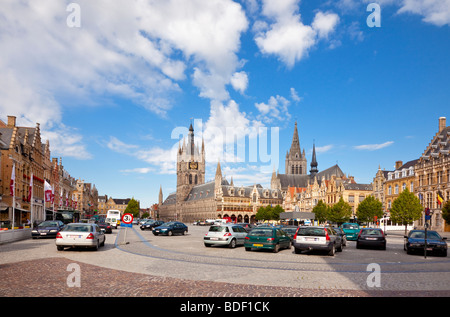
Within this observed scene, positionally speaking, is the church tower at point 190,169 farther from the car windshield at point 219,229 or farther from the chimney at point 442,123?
the car windshield at point 219,229

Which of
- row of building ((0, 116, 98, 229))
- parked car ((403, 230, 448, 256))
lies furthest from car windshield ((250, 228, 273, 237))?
row of building ((0, 116, 98, 229))

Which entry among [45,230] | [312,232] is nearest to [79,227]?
[45,230]

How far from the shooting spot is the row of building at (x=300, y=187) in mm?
59031

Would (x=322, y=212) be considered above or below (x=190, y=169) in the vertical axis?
below

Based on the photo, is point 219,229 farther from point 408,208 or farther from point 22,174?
point 408,208

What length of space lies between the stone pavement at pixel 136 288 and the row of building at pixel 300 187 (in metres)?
51.8

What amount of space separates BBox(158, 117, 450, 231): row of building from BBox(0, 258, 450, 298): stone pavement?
51786 millimetres

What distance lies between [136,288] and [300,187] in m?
143

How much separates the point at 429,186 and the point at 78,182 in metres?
112

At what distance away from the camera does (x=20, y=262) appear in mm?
14227

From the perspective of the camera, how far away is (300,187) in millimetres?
149000

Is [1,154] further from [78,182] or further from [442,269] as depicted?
[78,182]
